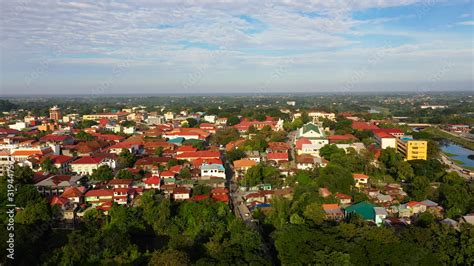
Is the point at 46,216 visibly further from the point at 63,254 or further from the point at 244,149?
the point at 244,149

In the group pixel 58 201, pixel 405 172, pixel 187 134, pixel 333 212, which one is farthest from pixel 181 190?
pixel 187 134

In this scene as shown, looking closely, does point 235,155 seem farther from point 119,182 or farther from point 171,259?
point 171,259

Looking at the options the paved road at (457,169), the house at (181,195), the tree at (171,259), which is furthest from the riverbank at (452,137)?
→ the tree at (171,259)

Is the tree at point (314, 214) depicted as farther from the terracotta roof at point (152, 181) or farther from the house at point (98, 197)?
the house at point (98, 197)

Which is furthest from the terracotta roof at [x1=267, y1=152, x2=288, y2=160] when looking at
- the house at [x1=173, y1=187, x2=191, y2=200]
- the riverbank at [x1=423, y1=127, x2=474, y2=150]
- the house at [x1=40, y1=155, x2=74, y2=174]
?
the riverbank at [x1=423, y1=127, x2=474, y2=150]

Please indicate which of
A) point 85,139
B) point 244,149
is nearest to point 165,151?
point 244,149

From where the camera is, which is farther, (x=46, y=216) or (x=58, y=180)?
(x=58, y=180)

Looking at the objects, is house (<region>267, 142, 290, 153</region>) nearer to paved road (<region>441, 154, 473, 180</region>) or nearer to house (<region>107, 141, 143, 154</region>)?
house (<region>107, 141, 143, 154</region>)
